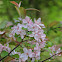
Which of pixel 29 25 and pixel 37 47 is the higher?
pixel 29 25

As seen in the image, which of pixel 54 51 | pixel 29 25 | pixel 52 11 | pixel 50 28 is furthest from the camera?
pixel 52 11

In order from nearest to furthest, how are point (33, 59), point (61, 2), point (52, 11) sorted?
point (33, 59)
point (61, 2)
point (52, 11)

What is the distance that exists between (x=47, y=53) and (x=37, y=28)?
34 centimetres

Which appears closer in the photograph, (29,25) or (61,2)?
(29,25)

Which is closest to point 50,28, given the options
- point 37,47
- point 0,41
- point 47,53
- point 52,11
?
point 47,53

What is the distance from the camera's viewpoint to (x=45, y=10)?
3037mm

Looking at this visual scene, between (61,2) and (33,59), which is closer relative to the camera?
(33,59)

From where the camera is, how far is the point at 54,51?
917mm

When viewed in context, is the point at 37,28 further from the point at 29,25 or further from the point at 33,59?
the point at 33,59

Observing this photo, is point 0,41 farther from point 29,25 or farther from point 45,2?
point 45,2

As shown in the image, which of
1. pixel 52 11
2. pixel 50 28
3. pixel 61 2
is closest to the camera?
pixel 50 28

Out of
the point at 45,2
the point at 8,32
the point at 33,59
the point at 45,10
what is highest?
the point at 8,32

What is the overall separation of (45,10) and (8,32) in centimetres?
235

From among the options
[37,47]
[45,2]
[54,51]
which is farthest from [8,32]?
[45,2]
